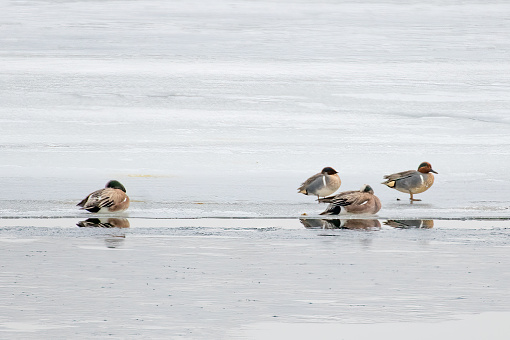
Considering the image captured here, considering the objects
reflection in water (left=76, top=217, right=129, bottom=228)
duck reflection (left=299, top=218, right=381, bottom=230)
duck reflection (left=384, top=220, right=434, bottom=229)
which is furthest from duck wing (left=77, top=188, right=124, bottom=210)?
duck reflection (left=384, top=220, right=434, bottom=229)

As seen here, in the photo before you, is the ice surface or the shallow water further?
the ice surface

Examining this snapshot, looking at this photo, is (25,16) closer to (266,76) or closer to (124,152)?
(266,76)

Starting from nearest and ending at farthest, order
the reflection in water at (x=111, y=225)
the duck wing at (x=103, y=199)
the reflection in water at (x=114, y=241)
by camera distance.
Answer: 1. the reflection in water at (x=114, y=241)
2. the reflection in water at (x=111, y=225)
3. the duck wing at (x=103, y=199)

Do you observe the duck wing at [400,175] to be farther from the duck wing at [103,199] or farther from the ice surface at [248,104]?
the duck wing at [103,199]

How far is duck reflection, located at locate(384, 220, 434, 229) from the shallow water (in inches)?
0.9

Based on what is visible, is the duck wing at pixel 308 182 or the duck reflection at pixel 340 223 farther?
the duck wing at pixel 308 182

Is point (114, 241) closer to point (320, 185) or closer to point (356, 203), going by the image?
point (356, 203)

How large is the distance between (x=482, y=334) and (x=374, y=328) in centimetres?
45

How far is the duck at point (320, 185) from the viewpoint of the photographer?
8562mm

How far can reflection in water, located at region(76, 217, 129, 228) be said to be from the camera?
7.03 metres

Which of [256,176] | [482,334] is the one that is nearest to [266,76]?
[256,176]

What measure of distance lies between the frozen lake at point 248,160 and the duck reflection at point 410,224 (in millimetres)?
80

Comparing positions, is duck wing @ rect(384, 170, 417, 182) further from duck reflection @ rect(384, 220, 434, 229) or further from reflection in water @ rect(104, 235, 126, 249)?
reflection in water @ rect(104, 235, 126, 249)

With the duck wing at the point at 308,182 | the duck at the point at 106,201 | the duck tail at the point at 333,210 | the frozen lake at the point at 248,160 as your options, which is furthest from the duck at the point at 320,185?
the duck at the point at 106,201
